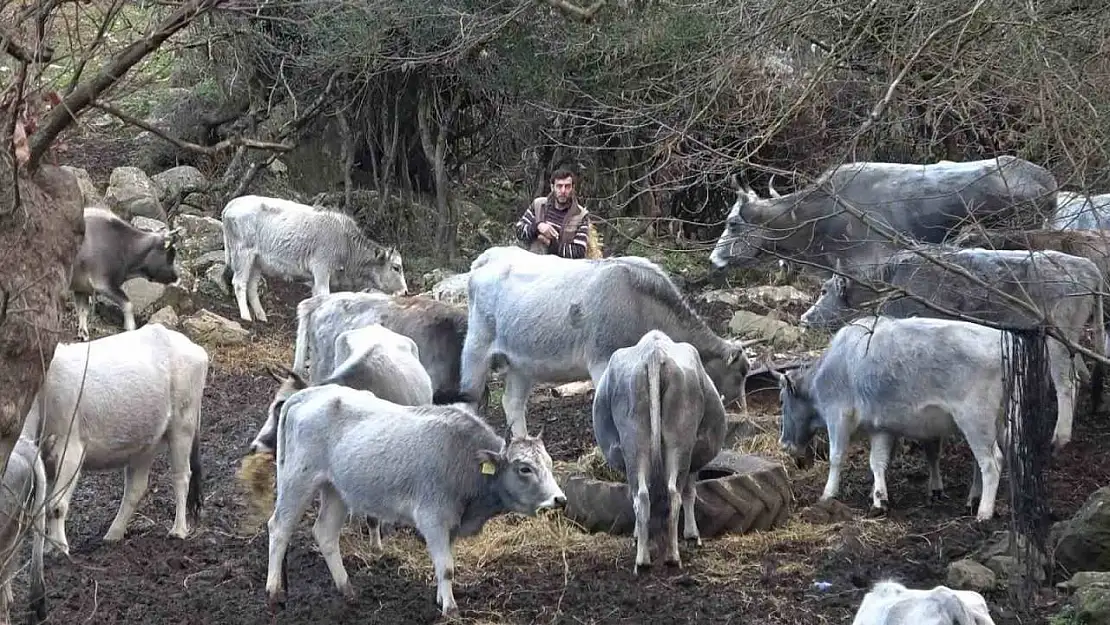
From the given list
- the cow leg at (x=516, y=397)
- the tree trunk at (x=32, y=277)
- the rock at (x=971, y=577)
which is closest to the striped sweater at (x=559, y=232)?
the cow leg at (x=516, y=397)

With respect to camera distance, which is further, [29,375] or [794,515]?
[794,515]

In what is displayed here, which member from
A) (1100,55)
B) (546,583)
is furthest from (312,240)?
(1100,55)

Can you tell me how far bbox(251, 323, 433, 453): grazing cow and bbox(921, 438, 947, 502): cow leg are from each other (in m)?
3.48

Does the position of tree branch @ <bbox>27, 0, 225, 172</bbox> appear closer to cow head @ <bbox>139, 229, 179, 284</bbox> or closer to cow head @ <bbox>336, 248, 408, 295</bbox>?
cow head @ <bbox>139, 229, 179, 284</bbox>

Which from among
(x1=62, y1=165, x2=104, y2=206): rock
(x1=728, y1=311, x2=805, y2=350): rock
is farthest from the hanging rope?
(x1=62, y1=165, x2=104, y2=206): rock

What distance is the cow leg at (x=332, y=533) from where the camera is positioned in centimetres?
841

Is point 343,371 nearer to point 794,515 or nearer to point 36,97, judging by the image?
point 794,515

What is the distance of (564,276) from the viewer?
1147cm

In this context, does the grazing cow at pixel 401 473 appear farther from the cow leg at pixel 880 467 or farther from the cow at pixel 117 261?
the cow at pixel 117 261

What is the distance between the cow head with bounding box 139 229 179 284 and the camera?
17.1 meters

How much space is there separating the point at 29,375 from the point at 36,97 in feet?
3.58

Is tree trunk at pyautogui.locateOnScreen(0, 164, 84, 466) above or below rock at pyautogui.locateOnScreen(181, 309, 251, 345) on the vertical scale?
above

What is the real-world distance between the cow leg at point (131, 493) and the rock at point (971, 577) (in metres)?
5.26

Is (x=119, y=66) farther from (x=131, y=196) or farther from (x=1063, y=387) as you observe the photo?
(x=131, y=196)
